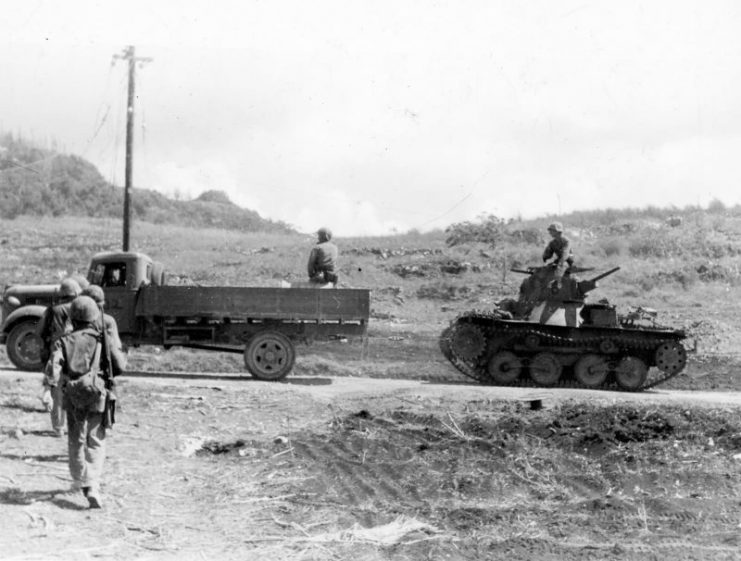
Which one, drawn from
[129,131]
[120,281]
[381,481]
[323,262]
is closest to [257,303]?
[323,262]

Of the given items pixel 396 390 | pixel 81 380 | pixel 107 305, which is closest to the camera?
pixel 81 380

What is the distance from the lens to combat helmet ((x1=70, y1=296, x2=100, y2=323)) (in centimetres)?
828

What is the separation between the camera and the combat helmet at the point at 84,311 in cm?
828

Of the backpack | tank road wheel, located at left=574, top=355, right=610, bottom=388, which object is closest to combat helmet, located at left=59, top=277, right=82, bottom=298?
the backpack

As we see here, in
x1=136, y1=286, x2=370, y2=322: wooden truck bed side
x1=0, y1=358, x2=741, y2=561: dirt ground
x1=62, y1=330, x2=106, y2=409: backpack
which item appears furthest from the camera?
x1=136, y1=286, x2=370, y2=322: wooden truck bed side

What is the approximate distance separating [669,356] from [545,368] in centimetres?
235

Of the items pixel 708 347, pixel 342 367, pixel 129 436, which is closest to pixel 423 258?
pixel 708 347

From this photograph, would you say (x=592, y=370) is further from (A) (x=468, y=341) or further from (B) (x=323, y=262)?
(B) (x=323, y=262)

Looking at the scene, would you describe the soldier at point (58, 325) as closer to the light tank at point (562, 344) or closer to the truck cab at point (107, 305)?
the truck cab at point (107, 305)

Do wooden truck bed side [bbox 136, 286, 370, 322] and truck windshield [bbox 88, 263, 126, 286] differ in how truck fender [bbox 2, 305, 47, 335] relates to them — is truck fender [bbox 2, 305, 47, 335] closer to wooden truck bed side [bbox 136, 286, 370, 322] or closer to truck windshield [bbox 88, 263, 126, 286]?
truck windshield [bbox 88, 263, 126, 286]

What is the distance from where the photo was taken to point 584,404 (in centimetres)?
1369

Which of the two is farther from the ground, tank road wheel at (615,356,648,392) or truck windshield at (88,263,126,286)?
truck windshield at (88,263,126,286)

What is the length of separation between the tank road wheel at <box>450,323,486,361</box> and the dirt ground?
4.14m

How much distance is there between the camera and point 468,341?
18.7 m
